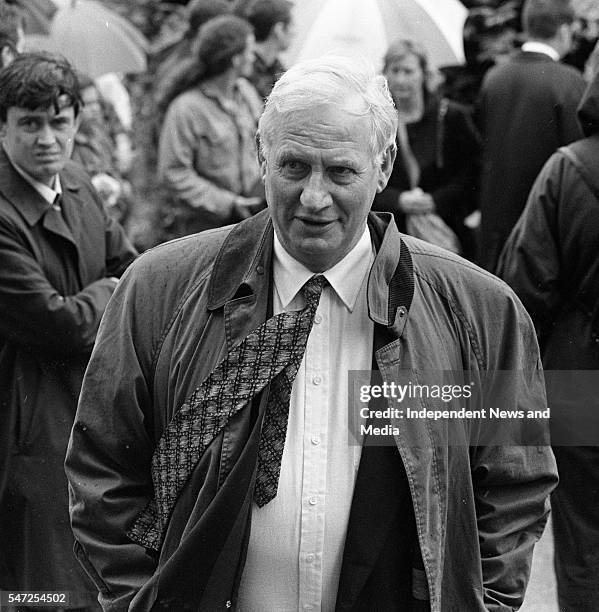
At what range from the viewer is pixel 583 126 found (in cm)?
442

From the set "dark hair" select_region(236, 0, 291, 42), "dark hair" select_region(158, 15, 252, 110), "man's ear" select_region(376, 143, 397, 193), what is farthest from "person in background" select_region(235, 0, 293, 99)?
"man's ear" select_region(376, 143, 397, 193)

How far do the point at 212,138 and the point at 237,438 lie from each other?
4.38 metres

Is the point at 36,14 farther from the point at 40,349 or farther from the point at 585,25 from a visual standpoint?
the point at 585,25

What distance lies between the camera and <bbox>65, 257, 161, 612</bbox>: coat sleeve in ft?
8.70

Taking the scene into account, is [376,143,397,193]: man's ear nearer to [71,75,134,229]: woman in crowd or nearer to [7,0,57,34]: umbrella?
[71,75,134,229]: woman in crowd

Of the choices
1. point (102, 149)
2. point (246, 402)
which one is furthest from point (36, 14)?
point (246, 402)

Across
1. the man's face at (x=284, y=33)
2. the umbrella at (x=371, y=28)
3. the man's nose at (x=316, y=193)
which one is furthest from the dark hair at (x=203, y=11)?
the man's nose at (x=316, y=193)

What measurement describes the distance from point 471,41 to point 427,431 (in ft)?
21.7

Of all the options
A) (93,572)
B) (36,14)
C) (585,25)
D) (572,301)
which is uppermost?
(585,25)

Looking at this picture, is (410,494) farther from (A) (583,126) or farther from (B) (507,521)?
(A) (583,126)

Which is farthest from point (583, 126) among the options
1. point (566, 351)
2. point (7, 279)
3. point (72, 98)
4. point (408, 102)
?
point (408, 102)

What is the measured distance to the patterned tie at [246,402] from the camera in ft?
8.39

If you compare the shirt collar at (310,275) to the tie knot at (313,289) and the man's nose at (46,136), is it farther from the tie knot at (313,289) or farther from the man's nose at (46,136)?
the man's nose at (46,136)

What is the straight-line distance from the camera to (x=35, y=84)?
4.14 meters
